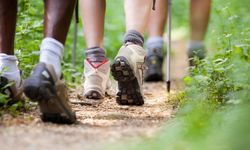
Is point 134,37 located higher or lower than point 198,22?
lower

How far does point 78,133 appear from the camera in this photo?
2.52 meters

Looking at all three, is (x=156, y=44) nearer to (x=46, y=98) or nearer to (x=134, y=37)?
(x=134, y=37)

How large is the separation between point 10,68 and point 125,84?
0.69 m

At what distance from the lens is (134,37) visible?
355 centimetres

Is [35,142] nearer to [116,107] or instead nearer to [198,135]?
[198,135]

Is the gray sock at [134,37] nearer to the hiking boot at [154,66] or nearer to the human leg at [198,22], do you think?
the human leg at [198,22]

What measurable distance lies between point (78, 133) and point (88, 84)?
4.12 ft

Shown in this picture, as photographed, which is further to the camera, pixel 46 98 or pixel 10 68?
pixel 10 68

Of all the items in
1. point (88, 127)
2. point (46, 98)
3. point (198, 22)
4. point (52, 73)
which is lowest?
point (88, 127)

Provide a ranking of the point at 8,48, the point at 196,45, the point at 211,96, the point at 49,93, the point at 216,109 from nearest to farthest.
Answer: the point at 49,93 < the point at 216,109 < the point at 8,48 < the point at 211,96 < the point at 196,45

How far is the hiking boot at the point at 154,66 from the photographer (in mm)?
5727

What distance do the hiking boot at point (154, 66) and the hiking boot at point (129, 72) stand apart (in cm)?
204

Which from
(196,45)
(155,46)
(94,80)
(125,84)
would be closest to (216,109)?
(125,84)

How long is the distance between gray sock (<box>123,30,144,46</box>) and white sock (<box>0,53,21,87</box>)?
694 mm
